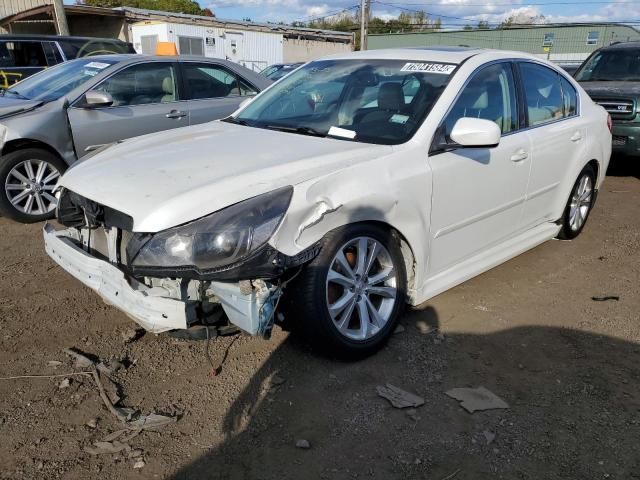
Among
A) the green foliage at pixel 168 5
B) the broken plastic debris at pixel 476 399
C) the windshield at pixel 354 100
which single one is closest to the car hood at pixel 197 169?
the windshield at pixel 354 100

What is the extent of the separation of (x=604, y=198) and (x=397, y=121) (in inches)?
197

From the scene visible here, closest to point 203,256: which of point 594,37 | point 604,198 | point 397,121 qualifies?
point 397,121

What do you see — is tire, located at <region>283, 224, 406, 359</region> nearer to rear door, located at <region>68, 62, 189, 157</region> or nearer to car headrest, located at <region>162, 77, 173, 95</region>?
rear door, located at <region>68, 62, 189, 157</region>

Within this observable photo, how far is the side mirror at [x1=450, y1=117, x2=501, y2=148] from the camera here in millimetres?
3102

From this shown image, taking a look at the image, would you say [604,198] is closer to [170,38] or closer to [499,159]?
[499,159]

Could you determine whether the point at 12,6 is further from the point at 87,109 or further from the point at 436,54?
the point at 436,54

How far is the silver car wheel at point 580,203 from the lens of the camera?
5.00 m

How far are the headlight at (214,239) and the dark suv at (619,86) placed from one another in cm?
710

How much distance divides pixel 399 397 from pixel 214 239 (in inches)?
50.4

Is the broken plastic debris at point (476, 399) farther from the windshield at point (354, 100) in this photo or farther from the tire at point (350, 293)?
the windshield at point (354, 100)

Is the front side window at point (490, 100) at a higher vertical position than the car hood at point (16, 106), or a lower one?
higher

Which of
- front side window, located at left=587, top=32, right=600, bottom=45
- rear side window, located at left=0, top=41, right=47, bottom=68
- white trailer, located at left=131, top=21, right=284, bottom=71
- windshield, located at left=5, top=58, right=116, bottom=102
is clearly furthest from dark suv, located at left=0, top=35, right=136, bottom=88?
front side window, located at left=587, top=32, right=600, bottom=45

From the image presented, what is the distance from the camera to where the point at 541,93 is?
14.0 feet

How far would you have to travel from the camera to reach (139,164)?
305cm
